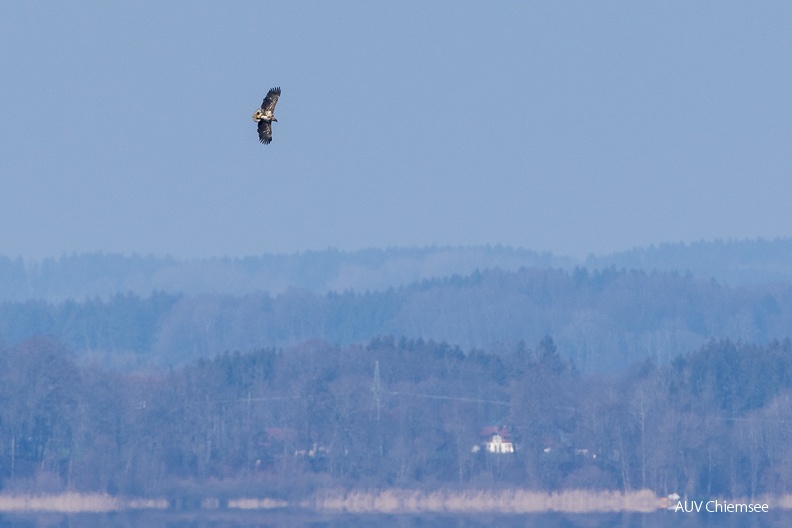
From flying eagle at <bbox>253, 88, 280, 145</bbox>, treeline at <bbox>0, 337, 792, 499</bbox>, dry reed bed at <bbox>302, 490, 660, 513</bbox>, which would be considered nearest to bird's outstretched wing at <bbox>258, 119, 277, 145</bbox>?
flying eagle at <bbox>253, 88, 280, 145</bbox>

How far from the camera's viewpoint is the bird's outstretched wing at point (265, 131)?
4578 centimetres

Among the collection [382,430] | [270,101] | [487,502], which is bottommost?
[487,502]

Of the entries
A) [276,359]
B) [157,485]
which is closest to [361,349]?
[276,359]

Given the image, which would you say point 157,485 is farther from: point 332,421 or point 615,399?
point 615,399

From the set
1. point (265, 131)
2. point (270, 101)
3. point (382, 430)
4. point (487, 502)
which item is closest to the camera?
point (265, 131)

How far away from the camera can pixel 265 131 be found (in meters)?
46.0

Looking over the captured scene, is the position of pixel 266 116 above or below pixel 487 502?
above

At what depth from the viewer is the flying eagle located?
45894 millimetres

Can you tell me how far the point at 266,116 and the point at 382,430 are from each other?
75305mm

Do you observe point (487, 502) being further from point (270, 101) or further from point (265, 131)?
point (265, 131)

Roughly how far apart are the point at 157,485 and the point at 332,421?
9.64 m

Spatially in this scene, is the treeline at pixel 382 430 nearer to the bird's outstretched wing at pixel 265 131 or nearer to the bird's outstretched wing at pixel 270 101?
the bird's outstretched wing at pixel 270 101

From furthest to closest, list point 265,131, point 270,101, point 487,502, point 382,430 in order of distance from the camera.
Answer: point 382,430
point 487,502
point 270,101
point 265,131

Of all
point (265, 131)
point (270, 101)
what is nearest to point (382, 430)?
point (270, 101)
